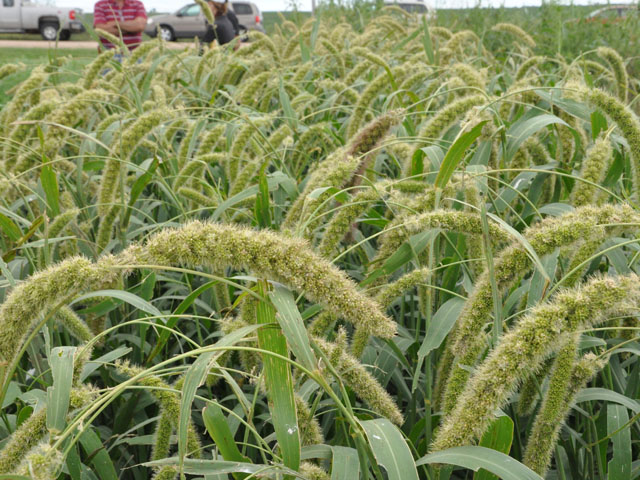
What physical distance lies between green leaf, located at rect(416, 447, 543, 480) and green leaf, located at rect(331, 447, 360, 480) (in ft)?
0.55

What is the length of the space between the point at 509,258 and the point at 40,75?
11.5 feet

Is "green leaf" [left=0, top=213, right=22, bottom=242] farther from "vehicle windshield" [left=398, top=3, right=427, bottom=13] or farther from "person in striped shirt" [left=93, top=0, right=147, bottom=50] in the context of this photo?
"vehicle windshield" [left=398, top=3, right=427, bottom=13]

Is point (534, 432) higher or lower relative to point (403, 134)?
lower

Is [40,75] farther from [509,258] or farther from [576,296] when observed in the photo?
[576,296]

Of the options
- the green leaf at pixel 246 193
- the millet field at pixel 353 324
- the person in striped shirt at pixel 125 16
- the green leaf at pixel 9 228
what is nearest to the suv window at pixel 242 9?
the person in striped shirt at pixel 125 16

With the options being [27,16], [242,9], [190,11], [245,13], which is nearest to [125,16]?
[190,11]

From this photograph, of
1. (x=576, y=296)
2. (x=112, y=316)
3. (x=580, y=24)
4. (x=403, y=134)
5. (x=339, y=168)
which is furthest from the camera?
(x=580, y=24)

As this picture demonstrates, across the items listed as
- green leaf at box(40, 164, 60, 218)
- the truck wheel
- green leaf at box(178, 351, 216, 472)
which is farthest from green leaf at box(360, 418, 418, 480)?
the truck wheel

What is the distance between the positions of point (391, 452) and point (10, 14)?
1371 inches

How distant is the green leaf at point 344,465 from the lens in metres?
1.40

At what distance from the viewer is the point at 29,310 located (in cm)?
130

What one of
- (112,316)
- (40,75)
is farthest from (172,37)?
(112,316)

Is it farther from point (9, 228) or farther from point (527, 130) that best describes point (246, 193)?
point (527, 130)

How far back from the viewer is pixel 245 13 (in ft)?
99.1
